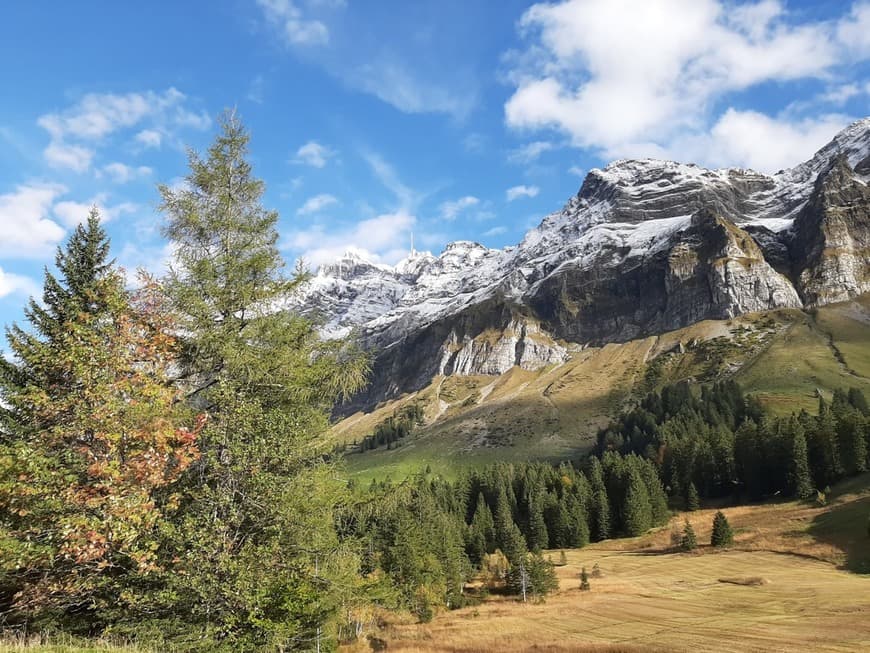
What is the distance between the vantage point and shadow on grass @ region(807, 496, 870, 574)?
2559 inches

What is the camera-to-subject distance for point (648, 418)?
18550 cm

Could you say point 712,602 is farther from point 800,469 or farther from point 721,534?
point 800,469

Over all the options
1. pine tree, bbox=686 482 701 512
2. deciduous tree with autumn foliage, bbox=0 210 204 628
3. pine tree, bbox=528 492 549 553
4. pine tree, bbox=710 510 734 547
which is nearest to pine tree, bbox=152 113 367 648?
deciduous tree with autumn foliage, bbox=0 210 204 628

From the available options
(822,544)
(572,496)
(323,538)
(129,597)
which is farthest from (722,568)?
(129,597)

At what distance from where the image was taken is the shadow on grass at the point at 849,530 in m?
65.0

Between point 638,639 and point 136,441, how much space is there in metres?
39.6

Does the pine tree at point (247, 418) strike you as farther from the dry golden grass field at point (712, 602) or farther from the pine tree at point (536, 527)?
the pine tree at point (536, 527)

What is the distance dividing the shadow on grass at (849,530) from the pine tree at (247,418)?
247 ft

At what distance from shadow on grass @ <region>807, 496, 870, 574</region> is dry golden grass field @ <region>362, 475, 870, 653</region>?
0.20 m

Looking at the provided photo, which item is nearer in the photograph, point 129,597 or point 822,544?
point 129,597

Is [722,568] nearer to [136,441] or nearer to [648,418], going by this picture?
[136,441]

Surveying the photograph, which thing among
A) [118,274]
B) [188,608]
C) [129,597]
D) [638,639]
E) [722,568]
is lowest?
[722,568]

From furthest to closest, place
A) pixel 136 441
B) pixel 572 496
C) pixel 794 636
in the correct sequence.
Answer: pixel 572 496, pixel 794 636, pixel 136 441

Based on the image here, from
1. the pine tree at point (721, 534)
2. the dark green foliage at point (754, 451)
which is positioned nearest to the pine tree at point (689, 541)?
the pine tree at point (721, 534)
